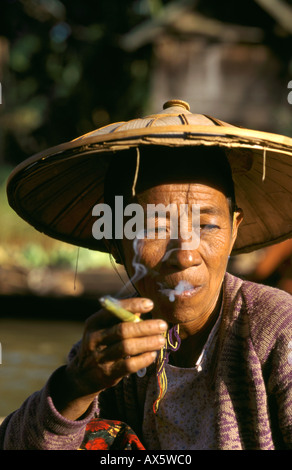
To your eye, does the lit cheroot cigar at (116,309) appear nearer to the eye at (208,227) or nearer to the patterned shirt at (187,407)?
the eye at (208,227)

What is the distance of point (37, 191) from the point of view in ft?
7.79

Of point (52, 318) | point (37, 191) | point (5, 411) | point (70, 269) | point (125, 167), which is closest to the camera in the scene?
point (125, 167)

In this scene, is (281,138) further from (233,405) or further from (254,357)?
(233,405)

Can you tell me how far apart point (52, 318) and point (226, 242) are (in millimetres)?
5135

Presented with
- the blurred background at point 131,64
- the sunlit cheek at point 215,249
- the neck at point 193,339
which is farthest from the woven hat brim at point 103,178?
the blurred background at point 131,64

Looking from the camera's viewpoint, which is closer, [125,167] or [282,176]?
[125,167]

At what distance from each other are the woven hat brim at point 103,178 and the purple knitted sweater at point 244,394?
0.57 m

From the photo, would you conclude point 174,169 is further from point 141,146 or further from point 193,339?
point 193,339

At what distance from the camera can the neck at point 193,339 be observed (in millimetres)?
2109

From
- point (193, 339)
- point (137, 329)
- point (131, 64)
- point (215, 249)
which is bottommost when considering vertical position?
point (193, 339)

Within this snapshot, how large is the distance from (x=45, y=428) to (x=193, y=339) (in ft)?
2.37

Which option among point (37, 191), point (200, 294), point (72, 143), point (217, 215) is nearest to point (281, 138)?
point (217, 215)

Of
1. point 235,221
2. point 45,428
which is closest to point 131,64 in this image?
point 235,221

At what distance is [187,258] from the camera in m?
1.75
